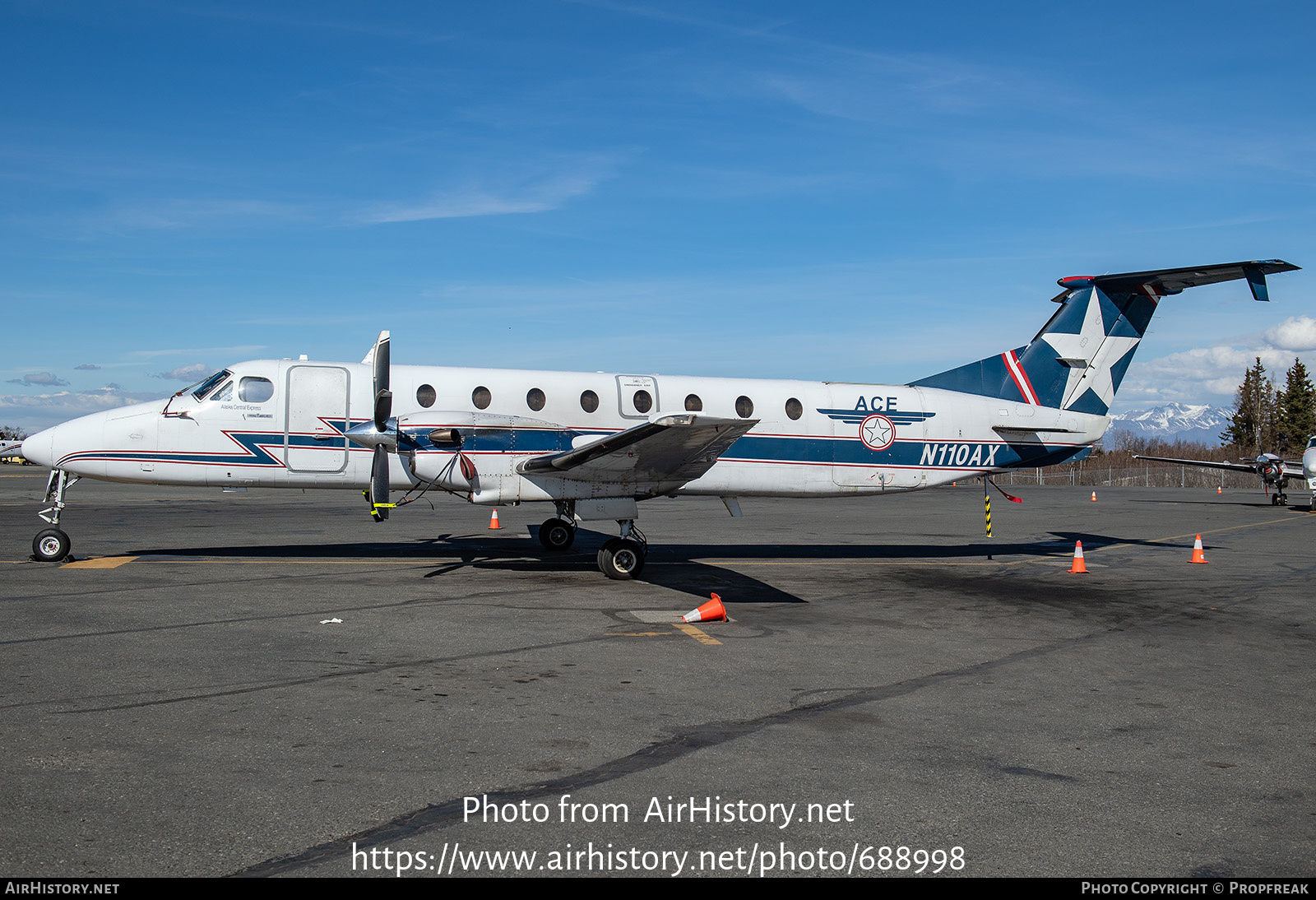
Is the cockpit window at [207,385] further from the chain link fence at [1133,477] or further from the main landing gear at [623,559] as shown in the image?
the chain link fence at [1133,477]

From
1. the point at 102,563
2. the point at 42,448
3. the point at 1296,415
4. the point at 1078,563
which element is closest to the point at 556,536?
the point at 102,563

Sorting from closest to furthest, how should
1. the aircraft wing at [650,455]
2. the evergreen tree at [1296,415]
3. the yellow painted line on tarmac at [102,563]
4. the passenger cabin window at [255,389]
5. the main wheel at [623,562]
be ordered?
the aircraft wing at [650,455]
the yellow painted line on tarmac at [102,563]
the main wheel at [623,562]
the passenger cabin window at [255,389]
the evergreen tree at [1296,415]

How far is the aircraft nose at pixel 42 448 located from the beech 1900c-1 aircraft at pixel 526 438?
0.03 metres

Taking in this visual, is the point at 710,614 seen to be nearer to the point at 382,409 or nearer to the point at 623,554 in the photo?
the point at 623,554

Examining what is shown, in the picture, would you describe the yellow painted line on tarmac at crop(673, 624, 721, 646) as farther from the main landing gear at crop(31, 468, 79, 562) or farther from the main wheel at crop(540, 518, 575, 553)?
the main landing gear at crop(31, 468, 79, 562)

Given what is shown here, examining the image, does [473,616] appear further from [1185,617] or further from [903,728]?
[1185,617]

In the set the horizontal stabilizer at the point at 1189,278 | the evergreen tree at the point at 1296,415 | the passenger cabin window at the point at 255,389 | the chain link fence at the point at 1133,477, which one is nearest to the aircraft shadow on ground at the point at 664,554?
the passenger cabin window at the point at 255,389

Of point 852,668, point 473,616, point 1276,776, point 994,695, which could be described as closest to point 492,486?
point 473,616

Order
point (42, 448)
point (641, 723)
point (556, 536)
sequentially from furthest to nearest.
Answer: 1. point (556, 536)
2. point (42, 448)
3. point (641, 723)

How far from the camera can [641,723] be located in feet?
22.1

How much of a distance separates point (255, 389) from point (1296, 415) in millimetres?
94916

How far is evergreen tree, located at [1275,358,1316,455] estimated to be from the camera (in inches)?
3231

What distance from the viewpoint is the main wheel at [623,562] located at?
1469 cm

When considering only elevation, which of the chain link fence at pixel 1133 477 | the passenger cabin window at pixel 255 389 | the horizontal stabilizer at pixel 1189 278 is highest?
the horizontal stabilizer at pixel 1189 278
